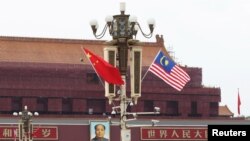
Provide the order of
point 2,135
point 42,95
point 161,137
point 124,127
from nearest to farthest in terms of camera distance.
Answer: point 124,127 < point 2,135 < point 161,137 < point 42,95

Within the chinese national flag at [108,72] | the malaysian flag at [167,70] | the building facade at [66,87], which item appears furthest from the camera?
the building facade at [66,87]

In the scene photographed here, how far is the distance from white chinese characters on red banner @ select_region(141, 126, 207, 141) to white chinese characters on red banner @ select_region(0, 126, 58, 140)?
25.3 feet

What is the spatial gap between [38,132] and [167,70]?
43705mm

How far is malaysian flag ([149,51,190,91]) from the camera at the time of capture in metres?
31.5

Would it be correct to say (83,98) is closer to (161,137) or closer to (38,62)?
(38,62)

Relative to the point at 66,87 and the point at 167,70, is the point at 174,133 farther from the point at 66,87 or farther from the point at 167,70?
the point at 167,70

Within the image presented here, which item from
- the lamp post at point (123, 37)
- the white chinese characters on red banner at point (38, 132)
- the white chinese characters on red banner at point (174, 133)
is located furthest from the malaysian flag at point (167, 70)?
the white chinese characters on red banner at point (174, 133)

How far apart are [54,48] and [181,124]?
1664 cm

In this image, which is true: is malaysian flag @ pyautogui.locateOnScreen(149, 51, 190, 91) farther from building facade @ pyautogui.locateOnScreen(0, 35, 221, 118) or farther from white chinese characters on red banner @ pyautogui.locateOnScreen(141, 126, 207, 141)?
building facade @ pyautogui.locateOnScreen(0, 35, 221, 118)

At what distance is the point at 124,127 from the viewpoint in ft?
90.5

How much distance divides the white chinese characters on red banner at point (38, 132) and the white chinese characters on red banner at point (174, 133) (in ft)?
25.3

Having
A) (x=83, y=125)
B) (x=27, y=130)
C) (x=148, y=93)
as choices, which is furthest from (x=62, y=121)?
(x=27, y=130)

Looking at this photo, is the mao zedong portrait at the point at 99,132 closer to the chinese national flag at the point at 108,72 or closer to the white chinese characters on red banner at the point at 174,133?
the white chinese characters on red banner at the point at 174,133

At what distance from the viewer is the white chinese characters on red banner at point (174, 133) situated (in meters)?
78.2
